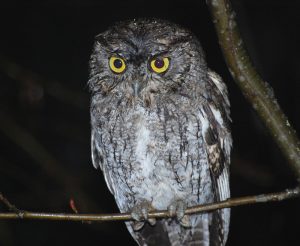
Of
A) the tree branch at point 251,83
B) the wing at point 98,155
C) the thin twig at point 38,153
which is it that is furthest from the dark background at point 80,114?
the tree branch at point 251,83

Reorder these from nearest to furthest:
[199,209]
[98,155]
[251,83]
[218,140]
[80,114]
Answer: [251,83] < [199,209] < [218,140] < [98,155] < [80,114]

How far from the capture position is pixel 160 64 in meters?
2.63

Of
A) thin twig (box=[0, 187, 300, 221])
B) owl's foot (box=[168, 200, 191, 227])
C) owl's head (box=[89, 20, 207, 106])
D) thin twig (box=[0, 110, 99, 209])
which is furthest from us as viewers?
thin twig (box=[0, 110, 99, 209])

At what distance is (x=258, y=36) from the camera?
5238 millimetres

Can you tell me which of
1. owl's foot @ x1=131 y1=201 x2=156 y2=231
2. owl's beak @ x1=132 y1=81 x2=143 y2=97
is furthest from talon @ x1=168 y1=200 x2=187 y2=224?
owl's beak @ x1=132 y1=81 x2=143 y2=97

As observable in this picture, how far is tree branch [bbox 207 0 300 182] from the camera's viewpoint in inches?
69.5

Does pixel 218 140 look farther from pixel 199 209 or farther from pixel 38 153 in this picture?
pixel 38 153

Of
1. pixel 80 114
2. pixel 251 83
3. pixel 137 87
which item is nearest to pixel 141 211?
pixel 137 87

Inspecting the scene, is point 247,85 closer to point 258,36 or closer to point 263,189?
point 263,189

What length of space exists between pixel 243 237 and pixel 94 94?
2547 millimetres

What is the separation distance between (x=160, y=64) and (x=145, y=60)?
10 centimetres

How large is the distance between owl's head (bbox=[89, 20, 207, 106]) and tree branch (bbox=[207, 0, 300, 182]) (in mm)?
799

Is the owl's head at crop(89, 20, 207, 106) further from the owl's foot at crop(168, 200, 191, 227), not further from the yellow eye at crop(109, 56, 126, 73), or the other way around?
the owl's foot at crop(168, 200, 191, 227)

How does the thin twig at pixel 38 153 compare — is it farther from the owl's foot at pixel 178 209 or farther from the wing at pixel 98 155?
the owl's foot at pixel 178 209
